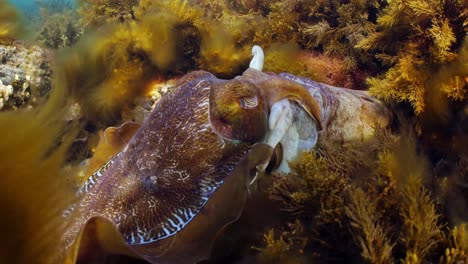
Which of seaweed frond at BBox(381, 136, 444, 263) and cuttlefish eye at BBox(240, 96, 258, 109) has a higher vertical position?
cuttlefish eye at BBox(240, 96, 258, 109)

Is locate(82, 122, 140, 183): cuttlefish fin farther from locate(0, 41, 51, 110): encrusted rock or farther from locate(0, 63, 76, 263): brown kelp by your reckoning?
locate(0, 41, 51, 110): encrusted rock

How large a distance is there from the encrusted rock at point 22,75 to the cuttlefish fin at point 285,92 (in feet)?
13.1

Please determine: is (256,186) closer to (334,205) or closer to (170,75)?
(334,205)

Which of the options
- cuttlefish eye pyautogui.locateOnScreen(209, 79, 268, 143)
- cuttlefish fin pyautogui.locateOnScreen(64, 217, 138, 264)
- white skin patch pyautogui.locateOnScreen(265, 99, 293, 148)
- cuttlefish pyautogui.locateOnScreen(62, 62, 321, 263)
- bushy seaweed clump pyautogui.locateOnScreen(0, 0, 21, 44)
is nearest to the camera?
cuttlefish fin pyautogui.locateOnScreen(64, 217, 138, 264)

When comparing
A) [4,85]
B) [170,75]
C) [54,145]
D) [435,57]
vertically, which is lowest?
[170,75]

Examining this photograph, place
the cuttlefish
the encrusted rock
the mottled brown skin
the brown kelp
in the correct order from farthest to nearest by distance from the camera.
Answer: the encrusted rock
the mottled brown skin
the cuttlefish
the brown kelp

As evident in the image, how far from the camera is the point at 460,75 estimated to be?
372 centimetres

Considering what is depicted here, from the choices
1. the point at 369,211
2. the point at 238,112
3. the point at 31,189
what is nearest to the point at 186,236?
the point at 31,189

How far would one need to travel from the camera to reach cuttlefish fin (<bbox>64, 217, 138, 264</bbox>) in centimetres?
236

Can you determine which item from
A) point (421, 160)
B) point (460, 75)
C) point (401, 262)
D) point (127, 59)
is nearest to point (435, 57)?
point (460, 75)

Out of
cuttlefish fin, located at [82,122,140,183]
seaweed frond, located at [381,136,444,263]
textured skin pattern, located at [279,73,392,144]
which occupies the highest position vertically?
seaweed frond, located at [381,136,444,263]

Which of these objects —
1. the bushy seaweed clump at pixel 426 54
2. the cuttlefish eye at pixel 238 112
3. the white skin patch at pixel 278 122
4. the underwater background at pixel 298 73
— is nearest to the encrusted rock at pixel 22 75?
the underwater background at pixel 298 73

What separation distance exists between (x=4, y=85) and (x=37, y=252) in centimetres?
444

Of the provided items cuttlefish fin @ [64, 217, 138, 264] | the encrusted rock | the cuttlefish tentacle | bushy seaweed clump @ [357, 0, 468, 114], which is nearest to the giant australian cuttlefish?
cuttlefish fin @ [64, 217, 138, 264]
